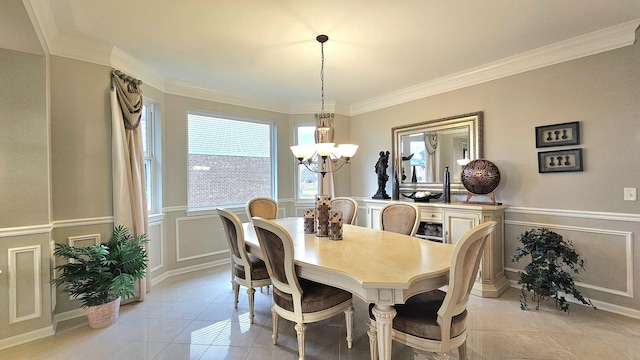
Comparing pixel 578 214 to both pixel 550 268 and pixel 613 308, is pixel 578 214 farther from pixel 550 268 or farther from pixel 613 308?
pixel 613 308

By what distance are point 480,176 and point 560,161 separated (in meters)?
0.72

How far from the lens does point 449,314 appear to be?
1526 mm

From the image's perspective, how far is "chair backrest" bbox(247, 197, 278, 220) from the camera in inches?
137

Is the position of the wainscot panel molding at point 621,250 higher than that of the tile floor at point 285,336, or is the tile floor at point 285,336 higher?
the wainscot panel molding at point 621,250

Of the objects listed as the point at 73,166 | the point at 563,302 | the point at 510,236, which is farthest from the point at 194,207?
the point at 563,302

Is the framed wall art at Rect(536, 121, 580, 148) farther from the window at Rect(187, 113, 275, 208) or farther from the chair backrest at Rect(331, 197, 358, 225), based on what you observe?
the window at Rect(187, 113, 275, 208)

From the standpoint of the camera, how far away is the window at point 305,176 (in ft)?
16.1

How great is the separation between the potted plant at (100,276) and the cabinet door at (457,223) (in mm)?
3226

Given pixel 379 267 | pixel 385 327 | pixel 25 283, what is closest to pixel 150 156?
pixel 25 283

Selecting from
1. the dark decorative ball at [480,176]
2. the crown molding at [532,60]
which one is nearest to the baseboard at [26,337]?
the dark decorative ball at [480,176]

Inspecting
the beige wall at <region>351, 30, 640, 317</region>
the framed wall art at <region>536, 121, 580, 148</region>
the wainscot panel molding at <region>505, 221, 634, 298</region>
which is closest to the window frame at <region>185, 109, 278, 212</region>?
the beige wall at <region>351, 30, 640, 317</region>

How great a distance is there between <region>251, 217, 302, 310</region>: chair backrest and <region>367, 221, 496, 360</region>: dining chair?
538mm

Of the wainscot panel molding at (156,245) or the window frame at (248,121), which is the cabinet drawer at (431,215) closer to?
the window frame at (248,121)

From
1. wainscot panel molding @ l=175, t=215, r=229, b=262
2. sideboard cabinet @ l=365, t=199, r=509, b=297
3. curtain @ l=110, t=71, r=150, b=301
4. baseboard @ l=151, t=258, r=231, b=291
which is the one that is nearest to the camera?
curtain @ l=110, t=71, r=150, b=301
